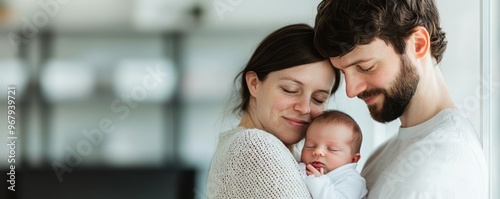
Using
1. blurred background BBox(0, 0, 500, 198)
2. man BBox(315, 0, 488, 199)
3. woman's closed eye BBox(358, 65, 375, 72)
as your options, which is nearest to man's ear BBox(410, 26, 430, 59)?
man BBox(315, 0, 488, 199)

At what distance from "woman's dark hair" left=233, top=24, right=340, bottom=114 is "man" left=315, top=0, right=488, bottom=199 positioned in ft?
0.11

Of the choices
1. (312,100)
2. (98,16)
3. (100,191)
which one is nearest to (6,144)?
(100,191)

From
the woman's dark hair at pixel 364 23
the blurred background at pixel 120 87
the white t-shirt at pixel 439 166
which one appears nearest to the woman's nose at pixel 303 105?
the woman's dark hair at pixel 364 23

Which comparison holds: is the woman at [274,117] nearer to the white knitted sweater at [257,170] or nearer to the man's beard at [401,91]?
the white knitted sweater at [257,170]

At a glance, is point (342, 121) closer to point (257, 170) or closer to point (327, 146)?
point (327, 146)

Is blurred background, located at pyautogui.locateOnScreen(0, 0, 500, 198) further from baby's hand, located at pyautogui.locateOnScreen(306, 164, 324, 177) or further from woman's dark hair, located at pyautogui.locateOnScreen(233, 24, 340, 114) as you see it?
baby's hand, located at pyautogui.locateOnScreen(306, 164, 324, 177)

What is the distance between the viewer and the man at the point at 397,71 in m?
1.30

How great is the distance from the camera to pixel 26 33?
2.53 metres

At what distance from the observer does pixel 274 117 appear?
4.76 feet

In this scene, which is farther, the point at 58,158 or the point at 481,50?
the point at 58,158

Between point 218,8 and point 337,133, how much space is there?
1.27 metres

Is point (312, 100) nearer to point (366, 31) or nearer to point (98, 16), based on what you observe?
point (366, 31)

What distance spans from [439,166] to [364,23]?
0.34 metres

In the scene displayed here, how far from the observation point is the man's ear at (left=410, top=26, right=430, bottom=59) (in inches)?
55.3
